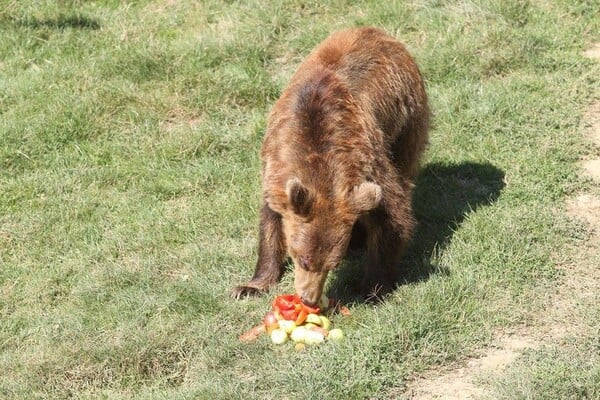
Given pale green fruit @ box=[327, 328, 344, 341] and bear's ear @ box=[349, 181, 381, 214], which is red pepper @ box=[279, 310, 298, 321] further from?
bear's ear @ box=[349, 181, 381, 214]

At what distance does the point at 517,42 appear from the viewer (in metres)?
10.1

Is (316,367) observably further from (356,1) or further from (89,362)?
(356,1)

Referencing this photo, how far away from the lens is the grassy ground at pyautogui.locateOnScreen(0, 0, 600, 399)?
6.42m

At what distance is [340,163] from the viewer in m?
6.79

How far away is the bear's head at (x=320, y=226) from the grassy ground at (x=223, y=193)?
0.43m

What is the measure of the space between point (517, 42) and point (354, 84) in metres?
3.41

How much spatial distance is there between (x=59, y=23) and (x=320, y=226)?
5.39 m

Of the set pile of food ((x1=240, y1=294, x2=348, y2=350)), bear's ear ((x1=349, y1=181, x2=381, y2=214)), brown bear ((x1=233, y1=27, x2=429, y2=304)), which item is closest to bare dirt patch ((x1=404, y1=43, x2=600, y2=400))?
pile of food ((x1=240, y1=294, x2=348, y2=350))

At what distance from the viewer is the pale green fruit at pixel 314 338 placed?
654 cm

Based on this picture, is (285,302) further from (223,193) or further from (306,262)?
(223,193)

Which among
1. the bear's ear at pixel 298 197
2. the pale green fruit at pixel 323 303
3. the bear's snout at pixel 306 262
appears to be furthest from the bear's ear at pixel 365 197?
the pale green fruit at pixel 323 303

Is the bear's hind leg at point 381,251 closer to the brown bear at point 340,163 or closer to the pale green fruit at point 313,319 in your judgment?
the brown bear at point 340,163

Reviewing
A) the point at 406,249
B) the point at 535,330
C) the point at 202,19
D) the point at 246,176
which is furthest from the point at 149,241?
the point at 202,19

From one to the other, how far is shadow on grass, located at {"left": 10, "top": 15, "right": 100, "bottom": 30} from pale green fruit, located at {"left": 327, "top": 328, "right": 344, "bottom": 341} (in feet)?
17.8
